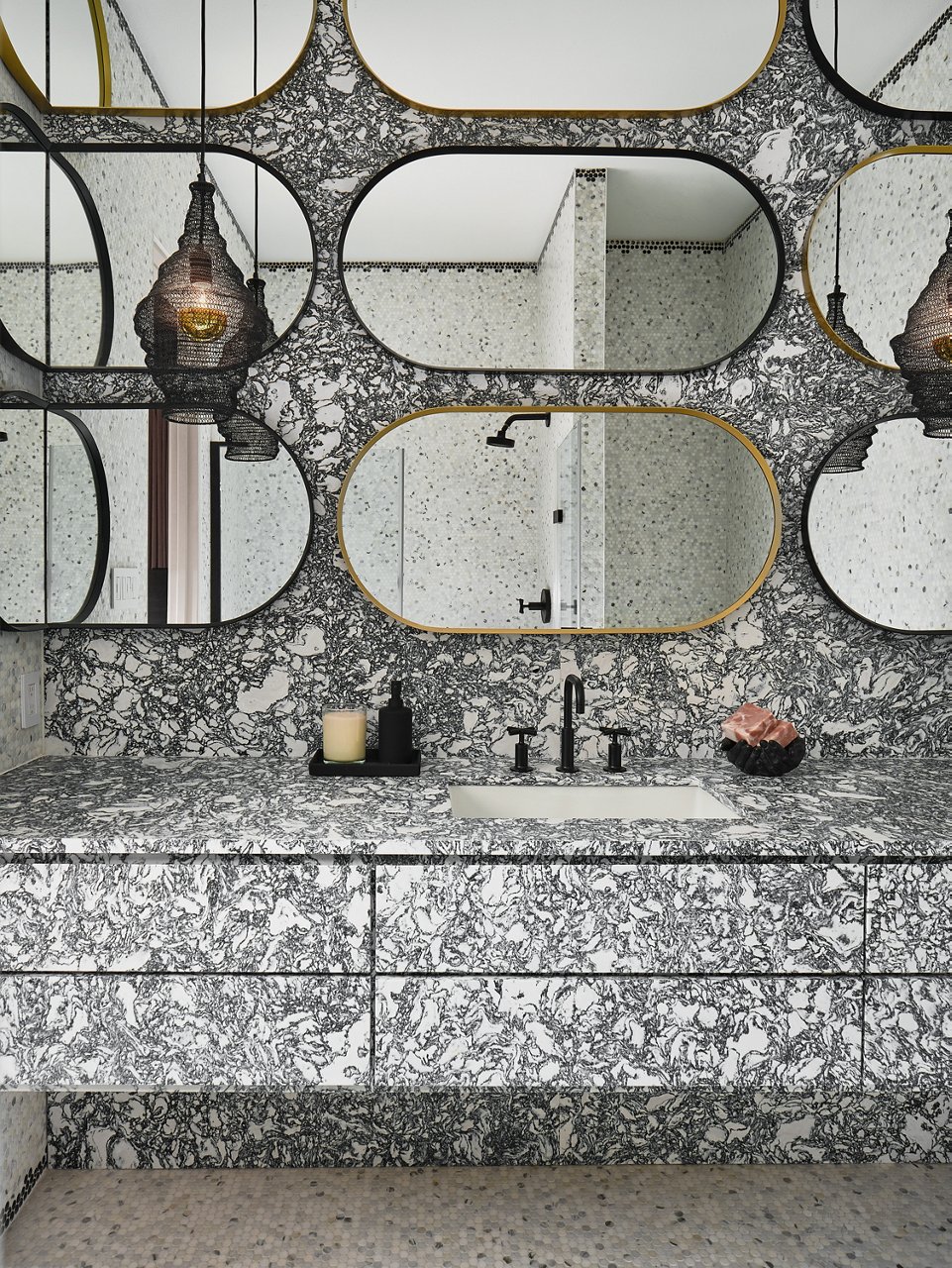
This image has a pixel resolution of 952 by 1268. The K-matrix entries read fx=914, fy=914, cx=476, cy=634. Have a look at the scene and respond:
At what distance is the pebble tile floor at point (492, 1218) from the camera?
185 centimetres

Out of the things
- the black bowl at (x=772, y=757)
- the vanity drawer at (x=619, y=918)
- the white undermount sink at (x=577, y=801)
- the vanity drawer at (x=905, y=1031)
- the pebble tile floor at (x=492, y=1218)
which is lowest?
the pebble tile floor at (x=492, y=1218)

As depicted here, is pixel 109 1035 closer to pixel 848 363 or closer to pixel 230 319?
pixel 230 319

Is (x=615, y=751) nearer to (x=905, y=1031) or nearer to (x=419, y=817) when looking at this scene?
(x=419, y=817)

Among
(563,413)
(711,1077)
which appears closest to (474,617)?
(563,413)

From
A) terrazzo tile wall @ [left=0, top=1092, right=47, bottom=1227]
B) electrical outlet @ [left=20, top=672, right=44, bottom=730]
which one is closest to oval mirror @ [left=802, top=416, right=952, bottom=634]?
electrical outlet @ [left=20, top=672, right=44, bottom=730]

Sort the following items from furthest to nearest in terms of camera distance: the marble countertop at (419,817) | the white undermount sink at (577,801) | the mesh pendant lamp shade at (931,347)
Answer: the white undermount sink at (577,801), the mesh pendant lamp shade at (931,347), the marble countertop at (419,817)

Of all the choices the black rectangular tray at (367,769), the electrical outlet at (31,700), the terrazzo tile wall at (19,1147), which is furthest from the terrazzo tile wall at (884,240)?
the terrazzo tile wall at (19,1147)

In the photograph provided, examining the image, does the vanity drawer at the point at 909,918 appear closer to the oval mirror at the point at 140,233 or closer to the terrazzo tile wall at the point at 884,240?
the terrazzo tile wall at the point at 884,240

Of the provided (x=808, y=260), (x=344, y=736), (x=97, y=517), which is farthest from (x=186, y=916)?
(x=808, y=260)

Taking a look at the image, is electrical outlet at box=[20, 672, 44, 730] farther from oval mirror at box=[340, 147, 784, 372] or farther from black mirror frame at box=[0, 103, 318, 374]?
oval mirror at box=[340, 147, 784, 372]

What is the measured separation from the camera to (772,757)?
1978 millimetres

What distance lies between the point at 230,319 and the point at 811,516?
137 cm

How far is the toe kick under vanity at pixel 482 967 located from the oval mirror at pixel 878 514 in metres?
0.78

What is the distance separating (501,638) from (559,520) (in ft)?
1.03
